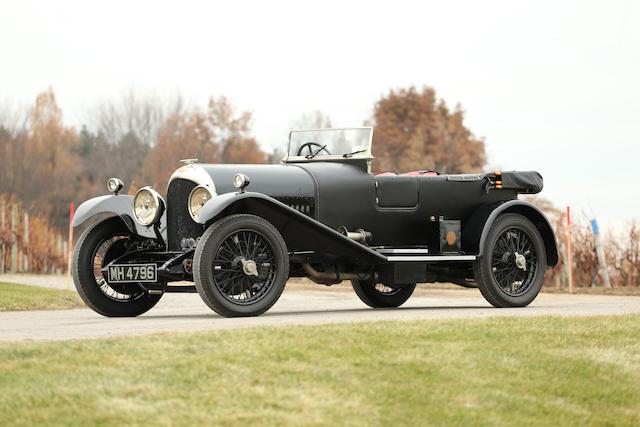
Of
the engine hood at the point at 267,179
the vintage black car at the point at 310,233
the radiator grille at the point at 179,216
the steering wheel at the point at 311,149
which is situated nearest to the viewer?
the vintage black car at the point at 310,233

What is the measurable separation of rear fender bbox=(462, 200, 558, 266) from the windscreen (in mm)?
1562

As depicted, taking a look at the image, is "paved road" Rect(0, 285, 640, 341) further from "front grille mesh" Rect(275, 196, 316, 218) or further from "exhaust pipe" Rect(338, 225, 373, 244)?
"front grille mesh" Rect(275, 196, 316, 218)

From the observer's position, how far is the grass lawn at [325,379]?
7.16 metres

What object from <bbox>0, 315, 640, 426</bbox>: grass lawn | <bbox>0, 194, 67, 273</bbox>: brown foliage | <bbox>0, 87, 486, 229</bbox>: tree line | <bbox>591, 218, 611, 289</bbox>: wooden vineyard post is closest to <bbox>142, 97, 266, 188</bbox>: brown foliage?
<bbox>0, 87, 486, 229</bbox>: tree line

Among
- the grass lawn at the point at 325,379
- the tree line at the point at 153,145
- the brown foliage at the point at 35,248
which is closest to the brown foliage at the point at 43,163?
the tree line at the point at 153,145

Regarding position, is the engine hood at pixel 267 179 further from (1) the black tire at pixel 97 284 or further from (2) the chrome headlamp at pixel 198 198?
(1) the black tire at pixel 97 284

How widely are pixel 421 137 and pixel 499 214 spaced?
125 feet

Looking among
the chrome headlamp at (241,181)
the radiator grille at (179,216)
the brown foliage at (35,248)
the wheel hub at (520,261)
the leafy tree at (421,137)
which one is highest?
the leafy tree at (421,137)

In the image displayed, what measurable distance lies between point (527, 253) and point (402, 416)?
288 inches

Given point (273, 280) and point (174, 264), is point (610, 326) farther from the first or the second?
point (174, 264)

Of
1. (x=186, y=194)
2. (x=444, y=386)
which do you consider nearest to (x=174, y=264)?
(x=186, y=194)

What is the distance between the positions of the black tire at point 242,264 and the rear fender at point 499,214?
2952 mm

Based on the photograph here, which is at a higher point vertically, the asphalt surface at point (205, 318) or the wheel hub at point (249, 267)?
the wheel hub at point (249, 267)

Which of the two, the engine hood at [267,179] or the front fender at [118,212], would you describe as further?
the front fender at [118,212]
